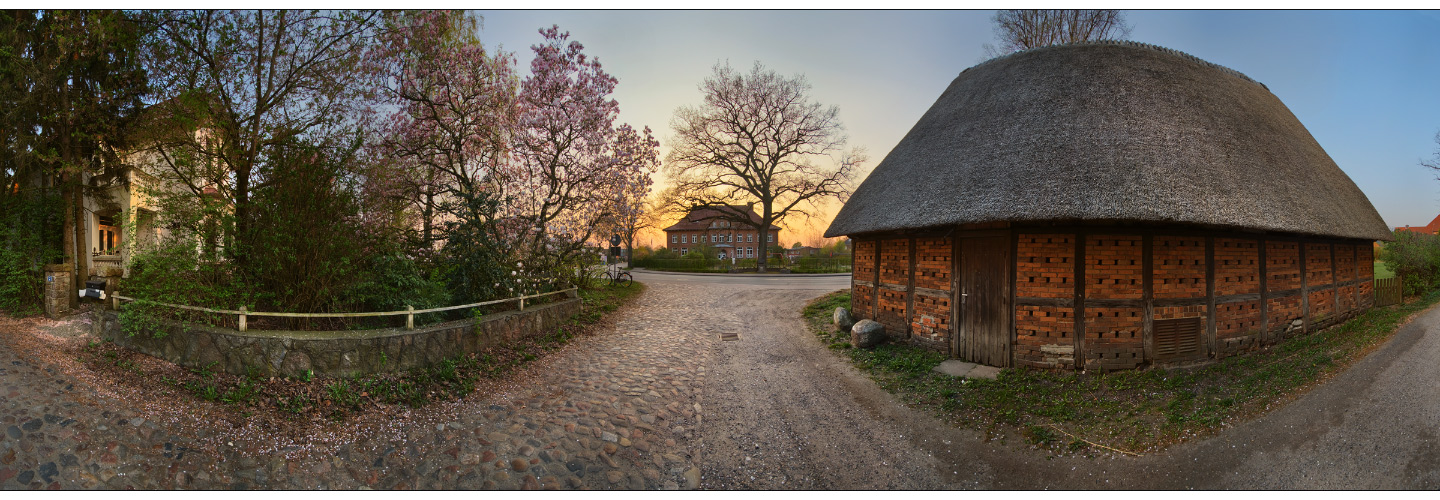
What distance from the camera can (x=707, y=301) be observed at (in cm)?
1205

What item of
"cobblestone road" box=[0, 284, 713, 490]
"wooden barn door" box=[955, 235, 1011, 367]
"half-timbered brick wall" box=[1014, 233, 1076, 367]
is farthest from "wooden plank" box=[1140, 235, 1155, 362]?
"cobblestone road" box=[0, 284, 713, 490]

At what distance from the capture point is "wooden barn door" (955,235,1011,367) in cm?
591

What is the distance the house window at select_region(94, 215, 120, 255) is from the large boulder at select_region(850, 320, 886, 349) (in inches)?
696

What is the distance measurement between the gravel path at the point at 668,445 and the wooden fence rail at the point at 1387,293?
6729 millimetres

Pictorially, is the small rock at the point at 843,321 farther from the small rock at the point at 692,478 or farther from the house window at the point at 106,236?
the house window at the point at 106,236

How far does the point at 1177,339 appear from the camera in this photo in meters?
5.81

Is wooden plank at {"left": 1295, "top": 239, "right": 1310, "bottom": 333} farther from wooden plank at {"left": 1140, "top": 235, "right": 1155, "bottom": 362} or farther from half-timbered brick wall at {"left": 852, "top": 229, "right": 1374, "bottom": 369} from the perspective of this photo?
wooden plank at {"left": 1140, "top": 235, "right": 1155, "bottom": 362}

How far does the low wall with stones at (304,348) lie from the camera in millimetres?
4547

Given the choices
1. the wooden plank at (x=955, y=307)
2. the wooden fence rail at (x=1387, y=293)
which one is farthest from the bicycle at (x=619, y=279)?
the wooden fence rail at (x=1387, y=293)

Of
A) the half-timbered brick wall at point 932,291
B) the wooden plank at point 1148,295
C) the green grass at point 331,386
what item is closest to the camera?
the green grass at point 331,386

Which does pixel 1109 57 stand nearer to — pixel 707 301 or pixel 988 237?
pixel 988 237

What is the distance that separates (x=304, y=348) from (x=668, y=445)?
384 centimetres

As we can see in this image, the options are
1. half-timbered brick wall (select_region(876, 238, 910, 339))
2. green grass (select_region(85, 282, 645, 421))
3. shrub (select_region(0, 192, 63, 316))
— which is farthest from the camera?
shrub (select_region(0, 192, 63, 316))

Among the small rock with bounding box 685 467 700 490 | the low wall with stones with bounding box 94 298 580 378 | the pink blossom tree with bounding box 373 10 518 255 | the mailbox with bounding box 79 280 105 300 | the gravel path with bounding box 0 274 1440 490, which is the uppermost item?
the pink blossom tree with bounding box 373 10 518 255
